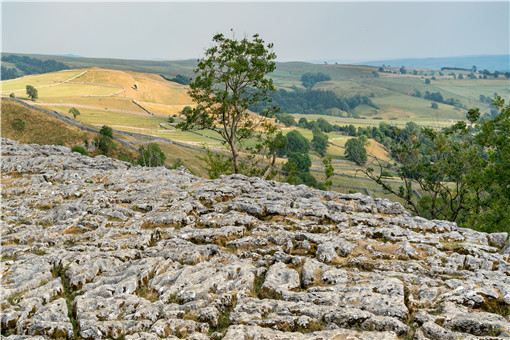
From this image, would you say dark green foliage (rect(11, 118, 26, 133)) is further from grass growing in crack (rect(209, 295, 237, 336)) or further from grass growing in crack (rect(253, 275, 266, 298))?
grass growing in crack (rect(209, 295, 237, 336))

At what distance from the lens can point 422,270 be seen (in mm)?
17234

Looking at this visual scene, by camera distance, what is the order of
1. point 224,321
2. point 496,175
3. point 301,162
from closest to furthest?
point 224,321
point 496,175
point 301,162

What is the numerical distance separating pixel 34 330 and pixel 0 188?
81.1ft

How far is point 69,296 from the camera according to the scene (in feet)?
52.3

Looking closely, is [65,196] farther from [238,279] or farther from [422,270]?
[422,270]

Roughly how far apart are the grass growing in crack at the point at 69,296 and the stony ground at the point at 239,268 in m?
0.06

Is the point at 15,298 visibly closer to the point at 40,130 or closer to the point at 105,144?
the point at 105,144

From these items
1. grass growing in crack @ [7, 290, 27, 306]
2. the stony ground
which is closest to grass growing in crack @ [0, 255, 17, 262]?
the stony ground

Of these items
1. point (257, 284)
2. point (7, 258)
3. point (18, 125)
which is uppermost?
Result: point (18, 125)

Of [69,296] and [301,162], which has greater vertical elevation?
[69,296]

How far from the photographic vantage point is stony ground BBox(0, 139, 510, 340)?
13.0 m

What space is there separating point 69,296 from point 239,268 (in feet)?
27.3

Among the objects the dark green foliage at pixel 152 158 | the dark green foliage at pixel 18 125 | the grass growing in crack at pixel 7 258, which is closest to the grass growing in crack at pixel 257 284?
the grass growing in crack at pixel 7 258

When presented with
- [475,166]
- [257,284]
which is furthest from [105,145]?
[257,284]
